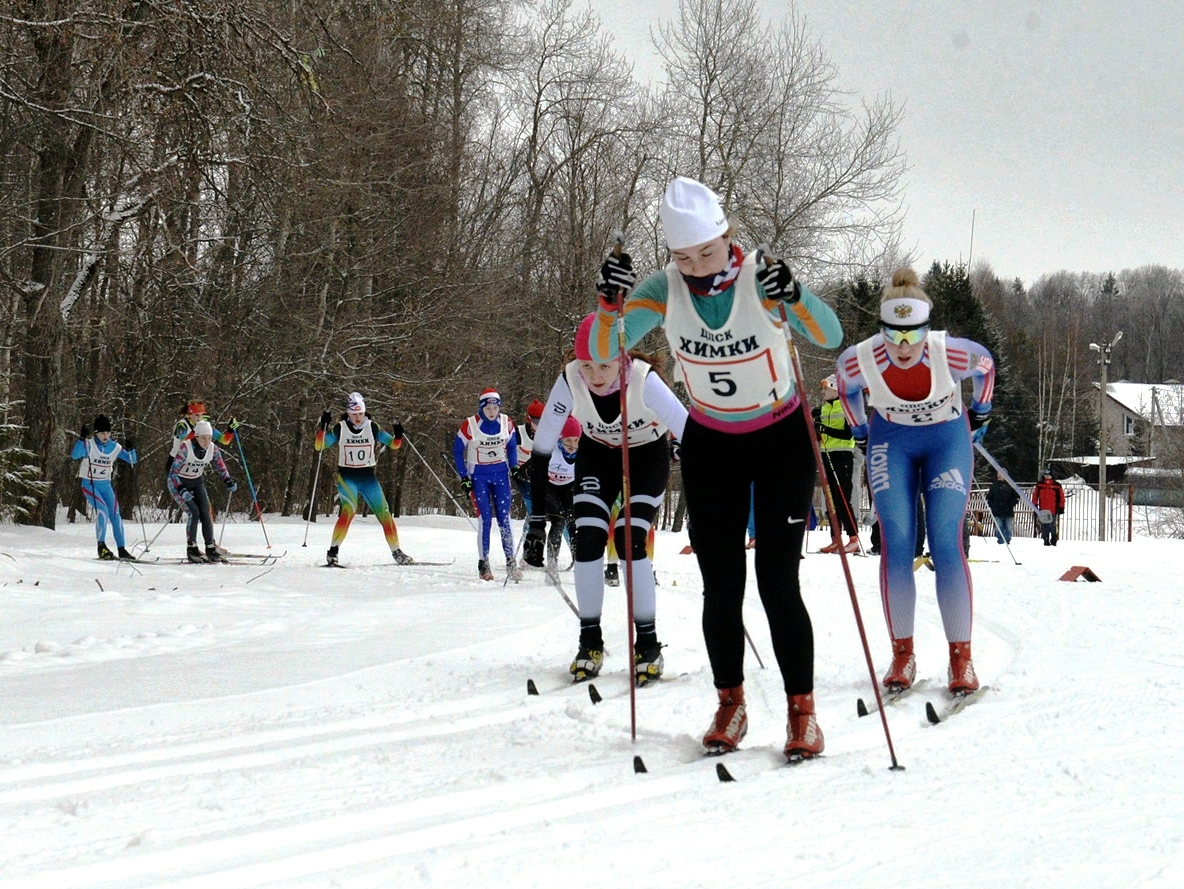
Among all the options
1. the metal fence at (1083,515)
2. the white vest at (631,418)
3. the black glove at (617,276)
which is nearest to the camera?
the black glove at (617,276)

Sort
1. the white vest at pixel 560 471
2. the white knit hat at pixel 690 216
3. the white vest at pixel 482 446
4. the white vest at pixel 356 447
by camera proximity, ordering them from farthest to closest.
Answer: the white vest at pixel 356 447, the white vest at pixel 482 446, the white vest at pixel 560 471, the white knit hat at pixel 690 216

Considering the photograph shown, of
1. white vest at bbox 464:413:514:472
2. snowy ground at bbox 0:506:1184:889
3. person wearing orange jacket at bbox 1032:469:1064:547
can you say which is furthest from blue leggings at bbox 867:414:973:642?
person wearing orange jacket at bbox 1032:469:1064:547

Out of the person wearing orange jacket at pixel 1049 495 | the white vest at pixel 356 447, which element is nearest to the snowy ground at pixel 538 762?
the white vest at pixel 356 447

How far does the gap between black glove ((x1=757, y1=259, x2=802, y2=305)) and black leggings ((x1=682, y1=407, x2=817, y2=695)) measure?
0.52m

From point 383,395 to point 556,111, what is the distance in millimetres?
11563

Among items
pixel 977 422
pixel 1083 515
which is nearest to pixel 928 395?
pixel 977 422

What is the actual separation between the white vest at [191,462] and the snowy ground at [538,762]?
523 centimetres

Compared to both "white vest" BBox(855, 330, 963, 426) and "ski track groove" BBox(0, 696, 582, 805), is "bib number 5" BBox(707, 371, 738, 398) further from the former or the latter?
"ski track groove" BBox(0, 696, 582, 805)

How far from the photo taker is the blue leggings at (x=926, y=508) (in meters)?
5.04

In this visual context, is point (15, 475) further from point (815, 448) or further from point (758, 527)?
point (815, 448)

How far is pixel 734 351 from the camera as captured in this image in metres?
3.76

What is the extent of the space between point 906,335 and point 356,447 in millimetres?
8457

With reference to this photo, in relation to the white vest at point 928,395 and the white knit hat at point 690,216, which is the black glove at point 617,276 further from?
the white vest at point 928,395

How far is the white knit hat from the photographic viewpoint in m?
3.67
